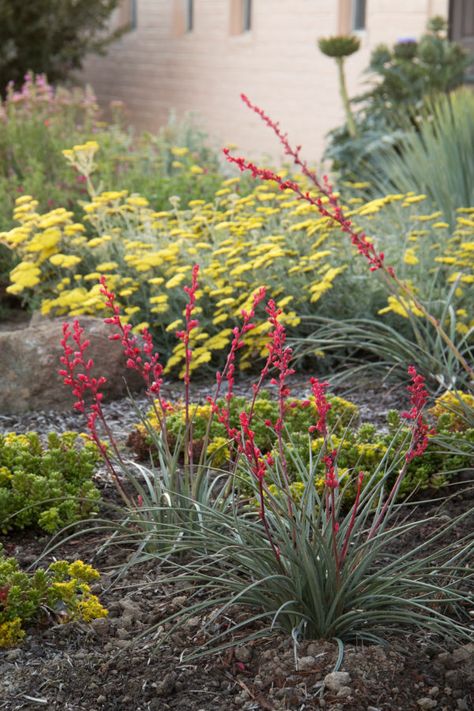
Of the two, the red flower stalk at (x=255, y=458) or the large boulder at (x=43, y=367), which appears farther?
the large boulder at (x=43, y=367)

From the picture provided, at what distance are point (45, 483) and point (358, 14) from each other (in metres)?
10.8

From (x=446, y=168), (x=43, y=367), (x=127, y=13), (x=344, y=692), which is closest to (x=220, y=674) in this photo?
(x=344, y=692)

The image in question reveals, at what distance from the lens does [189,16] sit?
653 inches

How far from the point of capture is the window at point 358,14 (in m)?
13.0

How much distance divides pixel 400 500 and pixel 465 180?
4326 mm

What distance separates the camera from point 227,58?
15398 mm

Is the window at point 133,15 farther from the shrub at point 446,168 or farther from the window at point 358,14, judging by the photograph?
the shrub at point 446,168

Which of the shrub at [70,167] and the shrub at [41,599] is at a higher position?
the shrub at [70,167]

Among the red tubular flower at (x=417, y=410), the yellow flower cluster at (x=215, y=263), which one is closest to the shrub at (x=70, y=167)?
the yellow flower cluster at (x=215, y=263)

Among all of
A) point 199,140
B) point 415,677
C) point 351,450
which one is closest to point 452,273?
point 351,450

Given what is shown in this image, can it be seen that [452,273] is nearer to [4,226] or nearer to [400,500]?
[400,500]

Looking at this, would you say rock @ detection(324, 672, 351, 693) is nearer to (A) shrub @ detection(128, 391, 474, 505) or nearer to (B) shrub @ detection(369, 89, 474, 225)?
(A) shrub @ detection(128, 391, 474, 505)

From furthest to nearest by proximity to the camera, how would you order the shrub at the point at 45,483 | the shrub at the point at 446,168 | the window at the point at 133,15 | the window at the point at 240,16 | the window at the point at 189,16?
the window at the point at 133,15 → the window at the point at 189,16 → the window at the point at 240,16 → the shrub at the point at 446,168 → the shrub at the point at 45,483

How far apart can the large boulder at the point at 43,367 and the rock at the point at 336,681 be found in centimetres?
279
